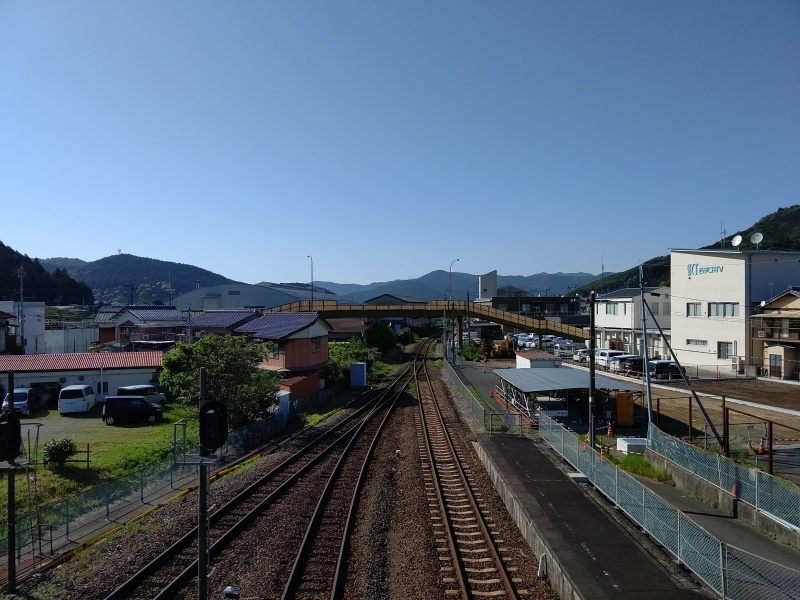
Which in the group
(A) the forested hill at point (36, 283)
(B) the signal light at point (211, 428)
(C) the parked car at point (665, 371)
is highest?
(A) the forested hill at point (36, 283)

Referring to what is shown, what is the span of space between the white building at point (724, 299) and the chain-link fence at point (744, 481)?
24.0 m

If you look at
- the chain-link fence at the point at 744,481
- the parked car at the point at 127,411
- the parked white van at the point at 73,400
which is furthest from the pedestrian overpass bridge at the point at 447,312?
the chain-link fence at the point at 744,481

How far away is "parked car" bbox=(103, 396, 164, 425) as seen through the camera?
23.6m

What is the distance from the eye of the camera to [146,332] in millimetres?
53250

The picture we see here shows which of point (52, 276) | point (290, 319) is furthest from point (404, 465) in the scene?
point (52, 276)

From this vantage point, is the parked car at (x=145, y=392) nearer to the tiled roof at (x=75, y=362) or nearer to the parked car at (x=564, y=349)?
the tiled roof at (x=75, y=362)

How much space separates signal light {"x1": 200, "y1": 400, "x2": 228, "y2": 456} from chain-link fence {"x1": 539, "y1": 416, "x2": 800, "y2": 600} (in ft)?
22.6

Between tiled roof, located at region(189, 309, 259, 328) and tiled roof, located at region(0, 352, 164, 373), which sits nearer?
tiled roof, located at region(0, 352, 164, 373)

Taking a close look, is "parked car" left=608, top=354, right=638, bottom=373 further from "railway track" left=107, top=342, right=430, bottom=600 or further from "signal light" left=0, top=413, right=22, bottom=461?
"signal light" left=0, top=413, right=22, bottom=461

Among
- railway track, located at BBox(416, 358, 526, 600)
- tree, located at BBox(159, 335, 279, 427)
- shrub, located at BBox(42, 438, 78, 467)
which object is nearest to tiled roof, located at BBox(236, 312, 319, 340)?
tree, located at BBox(159, 335, 279, 427)

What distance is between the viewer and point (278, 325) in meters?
34.3

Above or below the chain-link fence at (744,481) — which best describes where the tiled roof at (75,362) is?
above

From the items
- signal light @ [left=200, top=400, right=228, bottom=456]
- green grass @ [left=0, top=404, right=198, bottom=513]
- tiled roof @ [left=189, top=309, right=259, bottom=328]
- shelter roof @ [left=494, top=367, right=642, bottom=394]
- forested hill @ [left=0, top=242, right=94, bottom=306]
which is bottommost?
green grass @ [left=0, top=404, right=198, bottom=513]

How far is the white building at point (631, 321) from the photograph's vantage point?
4350 centimetres
